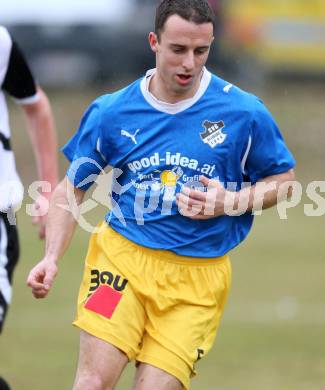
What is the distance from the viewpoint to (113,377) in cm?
602

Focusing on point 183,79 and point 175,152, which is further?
point 175,152

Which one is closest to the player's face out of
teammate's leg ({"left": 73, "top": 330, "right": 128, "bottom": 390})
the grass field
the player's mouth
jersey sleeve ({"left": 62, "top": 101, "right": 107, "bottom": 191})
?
the player's mouth

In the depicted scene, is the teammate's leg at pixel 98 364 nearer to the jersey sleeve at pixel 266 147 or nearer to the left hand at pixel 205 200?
the left hand at pixel 205 200

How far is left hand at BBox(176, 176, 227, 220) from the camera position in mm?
5918

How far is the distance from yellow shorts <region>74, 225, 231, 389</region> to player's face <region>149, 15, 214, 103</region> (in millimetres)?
862

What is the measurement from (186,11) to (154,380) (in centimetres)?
175

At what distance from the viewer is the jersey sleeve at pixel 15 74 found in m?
6.96

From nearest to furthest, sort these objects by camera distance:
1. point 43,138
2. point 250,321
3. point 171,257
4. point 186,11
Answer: point 186,11 → point 171,257 → point 43,138 → point 250,321

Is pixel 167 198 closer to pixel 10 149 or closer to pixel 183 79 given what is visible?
pixel 183 79

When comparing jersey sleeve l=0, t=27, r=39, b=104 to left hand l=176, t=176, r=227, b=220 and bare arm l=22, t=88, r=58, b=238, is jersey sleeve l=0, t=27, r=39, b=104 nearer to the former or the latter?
bare arm l=22, t=88, r=58, b=238

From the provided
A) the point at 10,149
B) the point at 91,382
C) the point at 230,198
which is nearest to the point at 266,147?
the point at 230,198

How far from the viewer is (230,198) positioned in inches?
237

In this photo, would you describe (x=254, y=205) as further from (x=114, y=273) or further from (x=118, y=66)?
(x=118, y=66)

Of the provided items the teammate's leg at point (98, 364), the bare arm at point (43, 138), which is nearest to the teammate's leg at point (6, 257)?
the bare arm at point (43, 138)
